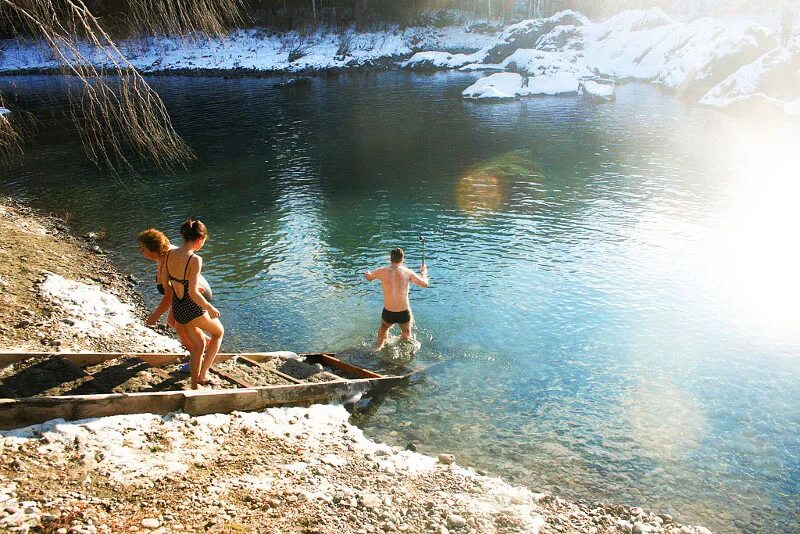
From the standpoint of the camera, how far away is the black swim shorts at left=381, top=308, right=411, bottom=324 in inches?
558

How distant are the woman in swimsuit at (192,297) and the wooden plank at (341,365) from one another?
3.37 metres

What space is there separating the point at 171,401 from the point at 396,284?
6146 millimetres

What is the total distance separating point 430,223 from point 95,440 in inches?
748

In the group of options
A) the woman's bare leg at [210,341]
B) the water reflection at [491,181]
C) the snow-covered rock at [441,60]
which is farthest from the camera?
the snow-covered rock at [441,60]

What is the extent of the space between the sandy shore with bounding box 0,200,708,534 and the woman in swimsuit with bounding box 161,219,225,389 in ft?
3.39

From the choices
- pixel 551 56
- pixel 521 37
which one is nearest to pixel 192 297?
pixel 551 56

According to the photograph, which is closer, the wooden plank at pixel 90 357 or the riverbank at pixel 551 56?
the wooden plank at pixel 90 357

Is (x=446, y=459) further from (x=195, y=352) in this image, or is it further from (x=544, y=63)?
(x=544, y=63)

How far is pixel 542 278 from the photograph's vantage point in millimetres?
19391

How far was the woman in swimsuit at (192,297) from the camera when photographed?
28.7 feet

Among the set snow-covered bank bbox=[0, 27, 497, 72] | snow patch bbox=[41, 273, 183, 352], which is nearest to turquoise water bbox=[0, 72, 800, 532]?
snow patch bbox=[41, 273, 183, 352]

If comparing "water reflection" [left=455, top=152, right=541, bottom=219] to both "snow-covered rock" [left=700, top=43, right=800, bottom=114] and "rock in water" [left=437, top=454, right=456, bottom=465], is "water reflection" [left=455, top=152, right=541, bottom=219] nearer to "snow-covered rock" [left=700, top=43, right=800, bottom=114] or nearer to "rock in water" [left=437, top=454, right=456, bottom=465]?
"rock in water" [left=437, top=454, right=456, bottom=465]

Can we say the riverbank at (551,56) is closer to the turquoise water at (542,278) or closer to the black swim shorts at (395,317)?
the turquoise water at (542,278)

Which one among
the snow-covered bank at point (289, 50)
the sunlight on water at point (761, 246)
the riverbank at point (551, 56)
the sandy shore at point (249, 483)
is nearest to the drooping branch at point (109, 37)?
the sandy shore at point (249, 483)
